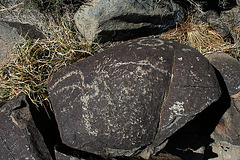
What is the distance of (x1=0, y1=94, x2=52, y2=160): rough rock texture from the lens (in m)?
1.66

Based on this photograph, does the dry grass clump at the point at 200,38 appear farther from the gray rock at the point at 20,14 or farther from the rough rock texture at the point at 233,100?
the gray rock at the point at 20,14

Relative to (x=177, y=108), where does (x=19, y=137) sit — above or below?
below

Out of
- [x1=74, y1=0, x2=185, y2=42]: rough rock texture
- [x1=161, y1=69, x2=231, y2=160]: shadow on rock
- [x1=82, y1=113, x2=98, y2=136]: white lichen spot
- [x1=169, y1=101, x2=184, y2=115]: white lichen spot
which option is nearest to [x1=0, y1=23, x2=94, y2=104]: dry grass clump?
[x1=74, y1=0, x2=185, y2=42]: rough rock texture

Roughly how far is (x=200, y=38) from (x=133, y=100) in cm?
146

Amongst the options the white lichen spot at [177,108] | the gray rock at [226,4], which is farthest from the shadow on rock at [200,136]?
the gray rock at [226,4]

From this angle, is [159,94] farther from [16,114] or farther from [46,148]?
[16,114]

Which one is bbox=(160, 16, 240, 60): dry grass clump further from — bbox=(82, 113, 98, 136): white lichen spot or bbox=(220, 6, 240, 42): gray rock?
bbox=(82, 113, 98, 136): white lichen spot

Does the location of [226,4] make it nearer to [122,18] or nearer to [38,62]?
[122,18]

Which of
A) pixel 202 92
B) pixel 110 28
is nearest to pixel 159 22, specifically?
pixel 110 28

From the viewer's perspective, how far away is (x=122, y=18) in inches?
82.4

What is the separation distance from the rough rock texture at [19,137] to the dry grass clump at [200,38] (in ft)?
5.52

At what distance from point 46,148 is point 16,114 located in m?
0.37

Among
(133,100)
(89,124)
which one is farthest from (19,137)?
(133,100)

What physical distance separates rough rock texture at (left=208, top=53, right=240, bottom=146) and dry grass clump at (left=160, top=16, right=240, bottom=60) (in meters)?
0.34
